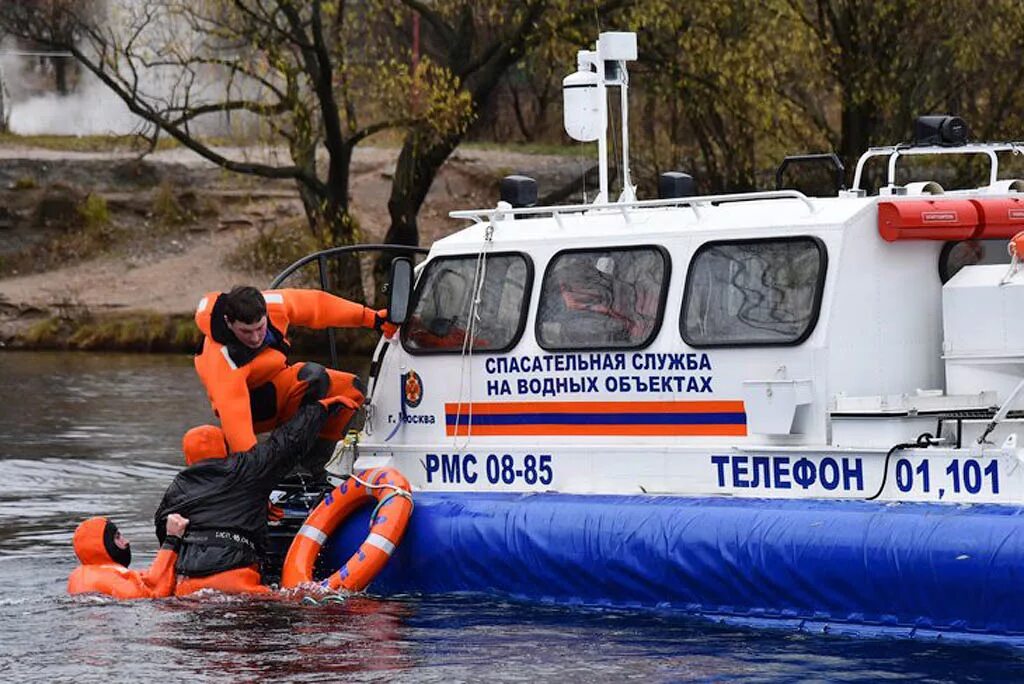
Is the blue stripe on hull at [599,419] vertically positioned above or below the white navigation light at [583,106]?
below

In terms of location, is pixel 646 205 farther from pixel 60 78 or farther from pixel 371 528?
pixel 60 78

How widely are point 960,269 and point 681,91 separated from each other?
57.7ft

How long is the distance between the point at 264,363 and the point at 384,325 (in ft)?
2.42

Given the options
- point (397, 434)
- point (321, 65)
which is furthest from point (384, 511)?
point (321, 65)

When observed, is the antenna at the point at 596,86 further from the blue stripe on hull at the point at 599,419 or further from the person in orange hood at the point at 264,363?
the blue stripe on hull at the point at 599,419

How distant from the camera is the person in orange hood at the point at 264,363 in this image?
1118cm

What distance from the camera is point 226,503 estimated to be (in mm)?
11203

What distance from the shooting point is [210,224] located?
→ 3456cm

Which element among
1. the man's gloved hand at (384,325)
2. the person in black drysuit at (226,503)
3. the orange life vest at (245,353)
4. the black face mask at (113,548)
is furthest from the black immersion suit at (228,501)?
the man's gloved hand at (384,325)

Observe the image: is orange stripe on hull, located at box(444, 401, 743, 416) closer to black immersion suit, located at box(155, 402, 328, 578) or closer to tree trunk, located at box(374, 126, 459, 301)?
black immersion suit, located at box(155, 402, 328, 578)

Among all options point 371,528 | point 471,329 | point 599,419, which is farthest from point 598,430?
point 371,528

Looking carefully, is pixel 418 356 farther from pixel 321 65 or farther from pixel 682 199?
pixel 321 65

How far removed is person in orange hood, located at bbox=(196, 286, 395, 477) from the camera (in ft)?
36.7

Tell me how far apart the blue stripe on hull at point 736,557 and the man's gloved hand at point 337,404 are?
0.69m
